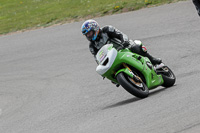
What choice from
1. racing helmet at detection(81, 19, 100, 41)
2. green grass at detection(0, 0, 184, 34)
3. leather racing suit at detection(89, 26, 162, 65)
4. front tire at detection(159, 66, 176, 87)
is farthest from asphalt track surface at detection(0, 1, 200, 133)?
racing helmet at detection(81, 19, 100, 41)

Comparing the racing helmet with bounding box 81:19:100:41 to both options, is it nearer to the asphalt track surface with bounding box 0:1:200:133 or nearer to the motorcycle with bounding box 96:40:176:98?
the motorcycle with bounding box 96:40:176:98

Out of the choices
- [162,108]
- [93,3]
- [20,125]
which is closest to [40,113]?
[20,125]

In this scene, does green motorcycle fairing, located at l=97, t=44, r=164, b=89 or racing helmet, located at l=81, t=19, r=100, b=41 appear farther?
racing helmet, located at l=81, t=19, r=100, b=41

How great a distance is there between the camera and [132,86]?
7.56m

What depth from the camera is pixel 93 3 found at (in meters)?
21.8

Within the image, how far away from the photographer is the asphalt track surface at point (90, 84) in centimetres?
634

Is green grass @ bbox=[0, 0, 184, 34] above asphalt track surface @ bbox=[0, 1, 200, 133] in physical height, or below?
below

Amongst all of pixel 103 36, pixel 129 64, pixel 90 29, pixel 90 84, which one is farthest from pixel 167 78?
pixel 90 84

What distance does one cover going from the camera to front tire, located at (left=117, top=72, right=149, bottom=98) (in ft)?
24.7

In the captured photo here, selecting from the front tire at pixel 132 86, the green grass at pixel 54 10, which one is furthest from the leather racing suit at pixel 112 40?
the green grass at pixel 54 10

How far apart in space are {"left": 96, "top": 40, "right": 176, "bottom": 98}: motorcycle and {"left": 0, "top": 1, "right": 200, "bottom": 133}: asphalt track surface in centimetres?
23

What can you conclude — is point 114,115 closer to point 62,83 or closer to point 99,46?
point 99,46

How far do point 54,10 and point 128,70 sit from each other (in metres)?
15.0

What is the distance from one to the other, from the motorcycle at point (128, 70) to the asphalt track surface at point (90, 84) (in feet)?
0.77
